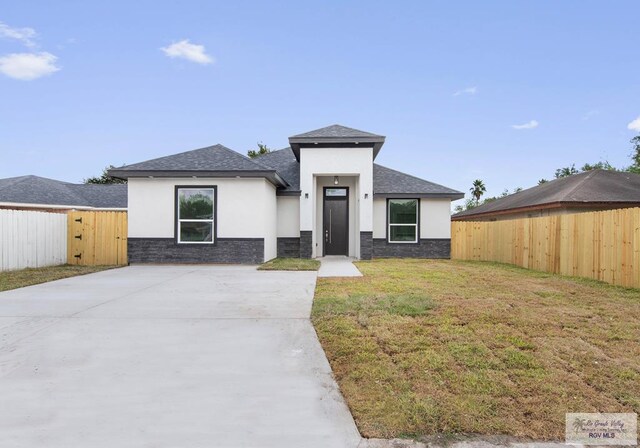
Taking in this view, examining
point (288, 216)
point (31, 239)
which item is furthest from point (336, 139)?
point (31, 239)

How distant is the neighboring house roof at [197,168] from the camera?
12.2m

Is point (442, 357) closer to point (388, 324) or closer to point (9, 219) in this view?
point (388, 324)

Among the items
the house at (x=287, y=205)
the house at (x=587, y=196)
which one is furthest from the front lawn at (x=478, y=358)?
Answer: the house at (x=587, y=196)

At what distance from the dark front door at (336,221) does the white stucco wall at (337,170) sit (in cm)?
168

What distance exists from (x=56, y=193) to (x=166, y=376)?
75.3 feet

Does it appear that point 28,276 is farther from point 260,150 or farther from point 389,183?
point 260,150

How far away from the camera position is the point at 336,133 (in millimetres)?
14945

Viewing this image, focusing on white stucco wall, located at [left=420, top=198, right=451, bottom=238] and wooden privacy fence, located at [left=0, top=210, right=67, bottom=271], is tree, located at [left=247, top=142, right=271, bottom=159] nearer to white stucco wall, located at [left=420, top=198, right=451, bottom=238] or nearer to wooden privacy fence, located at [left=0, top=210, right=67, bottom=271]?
white stucco wall, located at [left=420, top=198, right=451, bottom=238]

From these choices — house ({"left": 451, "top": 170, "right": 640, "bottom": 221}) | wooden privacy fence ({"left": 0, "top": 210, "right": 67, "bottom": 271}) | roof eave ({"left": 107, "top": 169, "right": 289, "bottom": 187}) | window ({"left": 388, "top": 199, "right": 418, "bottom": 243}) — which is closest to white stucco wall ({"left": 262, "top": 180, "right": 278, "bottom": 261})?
roof eave ({"left": 107, "top": 169, "right": 289, "bottom": 187})

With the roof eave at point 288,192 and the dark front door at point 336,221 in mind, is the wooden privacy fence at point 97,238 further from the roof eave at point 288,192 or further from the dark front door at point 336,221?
the dark front door at point 336,221

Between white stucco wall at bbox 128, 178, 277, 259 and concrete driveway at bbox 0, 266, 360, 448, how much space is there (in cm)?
622

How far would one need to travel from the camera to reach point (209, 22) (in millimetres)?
13383

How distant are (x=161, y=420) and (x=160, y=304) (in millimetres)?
3970

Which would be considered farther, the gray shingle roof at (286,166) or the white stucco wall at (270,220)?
the gray shingle roof at (286,166)
